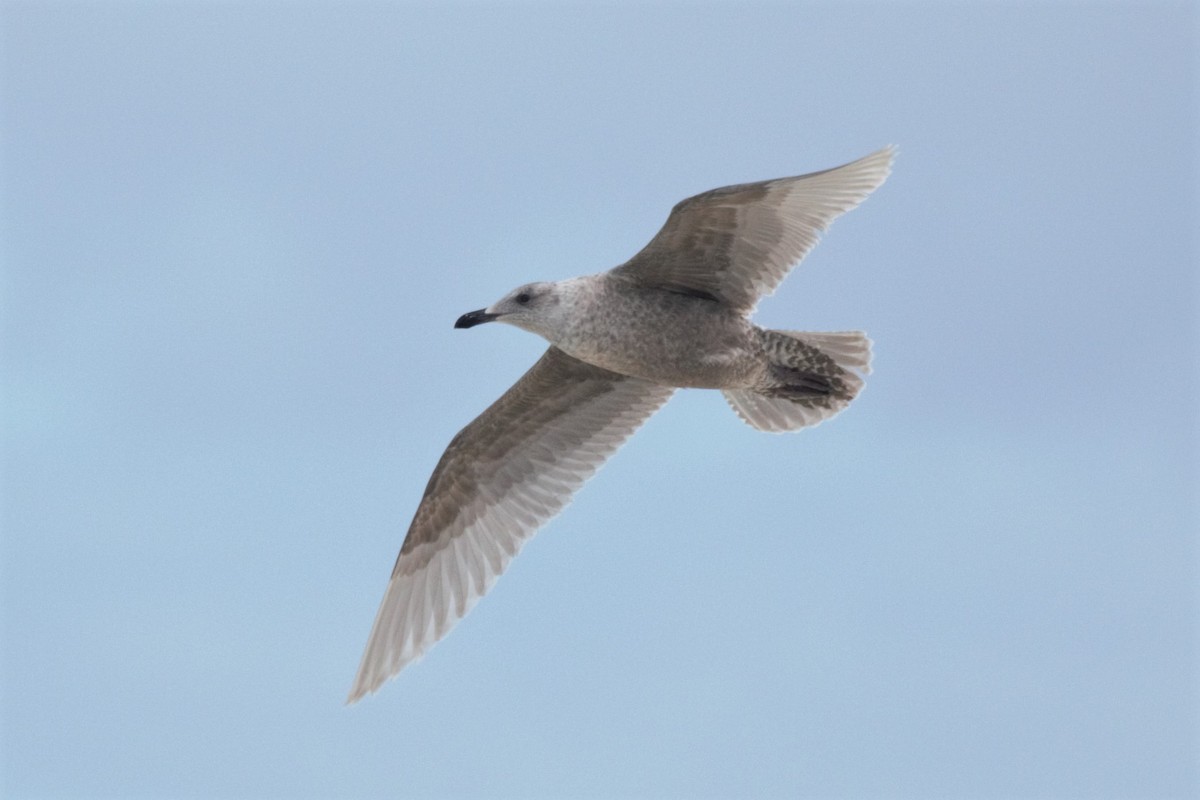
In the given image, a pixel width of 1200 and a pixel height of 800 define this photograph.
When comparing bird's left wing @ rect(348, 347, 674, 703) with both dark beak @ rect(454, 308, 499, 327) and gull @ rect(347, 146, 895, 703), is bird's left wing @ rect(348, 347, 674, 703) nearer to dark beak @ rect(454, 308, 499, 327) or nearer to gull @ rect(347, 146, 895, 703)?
gull @ rect(347, 146, 895, 703)

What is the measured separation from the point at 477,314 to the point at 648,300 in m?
1.03

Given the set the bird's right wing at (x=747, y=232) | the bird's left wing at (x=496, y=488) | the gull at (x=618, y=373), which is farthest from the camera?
the bird's left wing at (x=496, y=488)

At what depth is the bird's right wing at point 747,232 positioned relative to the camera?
27.4 feet

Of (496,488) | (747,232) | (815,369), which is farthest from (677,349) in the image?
(496,488)

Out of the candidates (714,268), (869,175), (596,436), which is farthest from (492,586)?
(869,175)

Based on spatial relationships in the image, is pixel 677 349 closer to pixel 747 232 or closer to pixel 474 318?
pixel 747 232

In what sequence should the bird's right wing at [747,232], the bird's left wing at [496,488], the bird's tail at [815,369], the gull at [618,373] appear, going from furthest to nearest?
the bird's left wing at [496,488] < the bird's tail at [815,369] < the gull at [618,373] < the bird's right wing at [747,232]

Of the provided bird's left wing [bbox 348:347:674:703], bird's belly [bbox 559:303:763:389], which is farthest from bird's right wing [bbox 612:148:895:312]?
bird's left wing [bbox 348:347:674:703]

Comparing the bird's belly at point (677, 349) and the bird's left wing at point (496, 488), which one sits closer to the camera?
the bird's belly at point (677, 349)

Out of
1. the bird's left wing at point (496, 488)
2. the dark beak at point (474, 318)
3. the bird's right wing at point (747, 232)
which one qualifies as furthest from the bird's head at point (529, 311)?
the bird's left wing at point (496, 488)

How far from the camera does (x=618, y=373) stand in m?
9.37

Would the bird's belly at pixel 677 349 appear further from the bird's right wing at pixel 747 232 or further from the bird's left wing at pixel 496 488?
the bird's left wing at pixel 496 488

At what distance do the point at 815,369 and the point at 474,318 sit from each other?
2.11 m

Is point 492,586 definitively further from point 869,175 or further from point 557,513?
point 869,175
